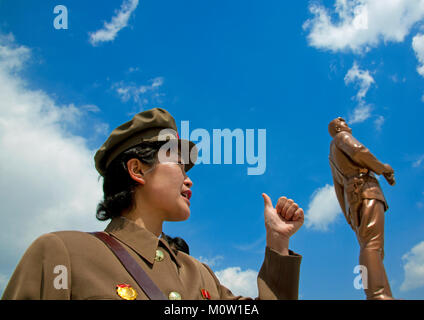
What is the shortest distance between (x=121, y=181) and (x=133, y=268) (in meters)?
0.67

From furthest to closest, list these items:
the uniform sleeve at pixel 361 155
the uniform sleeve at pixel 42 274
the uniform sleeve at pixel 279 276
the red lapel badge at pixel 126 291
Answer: the uniform sleeve at pixel 361 155 < the uniform sleeve at pixel 279 276 < the red lapel badge at pixel 126 291 < the uniform sleeve at pixel 42 274

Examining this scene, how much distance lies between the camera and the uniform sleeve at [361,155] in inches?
214

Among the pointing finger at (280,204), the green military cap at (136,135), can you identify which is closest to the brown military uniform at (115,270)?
the pointing finger at (280,204)

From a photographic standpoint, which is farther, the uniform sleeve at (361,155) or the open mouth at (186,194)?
the uniform sleeve at (361,155)

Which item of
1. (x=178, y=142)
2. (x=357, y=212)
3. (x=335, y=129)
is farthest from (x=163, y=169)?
(x=335, y=129)

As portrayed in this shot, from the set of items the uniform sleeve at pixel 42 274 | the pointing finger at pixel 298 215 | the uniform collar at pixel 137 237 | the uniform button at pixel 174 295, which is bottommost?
the uniform button at pixel 174 295

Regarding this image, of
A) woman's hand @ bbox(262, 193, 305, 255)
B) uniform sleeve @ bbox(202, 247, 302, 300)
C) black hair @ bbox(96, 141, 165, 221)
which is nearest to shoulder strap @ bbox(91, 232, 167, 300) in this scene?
black hair @ bbox(96, 141, 165, 221)

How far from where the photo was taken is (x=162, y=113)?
2488 mm

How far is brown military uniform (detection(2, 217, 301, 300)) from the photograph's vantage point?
5.21 ft

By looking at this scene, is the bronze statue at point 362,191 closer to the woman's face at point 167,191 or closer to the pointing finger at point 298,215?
the pointing finger at point 298,215

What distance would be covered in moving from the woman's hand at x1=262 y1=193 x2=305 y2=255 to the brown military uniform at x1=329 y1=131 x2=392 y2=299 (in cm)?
315

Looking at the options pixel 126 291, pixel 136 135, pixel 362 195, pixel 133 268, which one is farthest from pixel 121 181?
pixel 362 195
